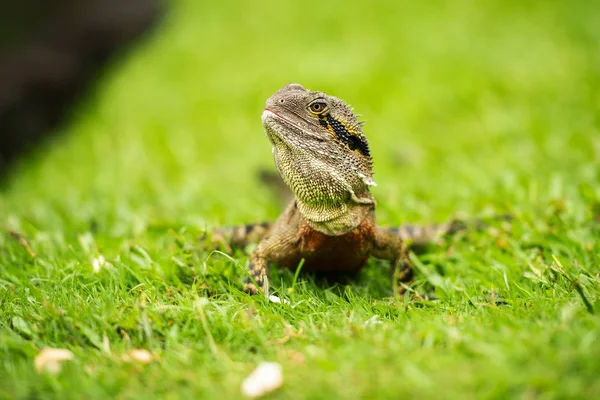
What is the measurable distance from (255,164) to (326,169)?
4.12m

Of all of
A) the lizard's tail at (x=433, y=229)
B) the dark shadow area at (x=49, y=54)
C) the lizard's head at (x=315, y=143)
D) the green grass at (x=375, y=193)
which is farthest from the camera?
the dark shadow area at (x=49, y=54)

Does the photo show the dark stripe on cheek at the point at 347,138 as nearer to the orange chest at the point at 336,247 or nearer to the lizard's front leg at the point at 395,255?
the orange chest at the point at 336,247

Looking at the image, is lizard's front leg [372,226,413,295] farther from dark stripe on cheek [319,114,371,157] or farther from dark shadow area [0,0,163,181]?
dark shadow area [0,0,163,181]

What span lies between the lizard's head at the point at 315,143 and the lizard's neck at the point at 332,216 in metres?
0.05

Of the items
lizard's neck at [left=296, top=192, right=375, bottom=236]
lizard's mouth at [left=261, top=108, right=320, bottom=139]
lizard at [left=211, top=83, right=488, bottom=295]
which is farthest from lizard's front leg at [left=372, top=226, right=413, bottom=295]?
lizard's mouth at [left=261, top=108, right=320, bottom=139]

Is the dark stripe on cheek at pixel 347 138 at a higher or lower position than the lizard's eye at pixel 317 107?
lower

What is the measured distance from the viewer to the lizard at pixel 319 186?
138 inches

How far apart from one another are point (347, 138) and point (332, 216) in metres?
0.51

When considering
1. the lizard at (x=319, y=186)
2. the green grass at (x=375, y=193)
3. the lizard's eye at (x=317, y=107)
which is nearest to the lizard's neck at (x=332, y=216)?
the lizard at (x=319, y=186)

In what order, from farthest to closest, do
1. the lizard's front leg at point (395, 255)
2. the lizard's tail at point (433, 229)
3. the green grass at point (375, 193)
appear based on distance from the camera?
the lizard's tail at point (433, 229) → the lizard's front leg at point (395, 255) → the green grass at point (375, 193)

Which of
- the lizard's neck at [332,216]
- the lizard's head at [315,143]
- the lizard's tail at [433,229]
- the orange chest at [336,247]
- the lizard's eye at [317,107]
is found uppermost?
the lizard's eye at [317,107]

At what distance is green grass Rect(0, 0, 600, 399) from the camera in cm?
265

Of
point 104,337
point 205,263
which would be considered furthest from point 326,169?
point 104,337

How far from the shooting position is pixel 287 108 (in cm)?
355
